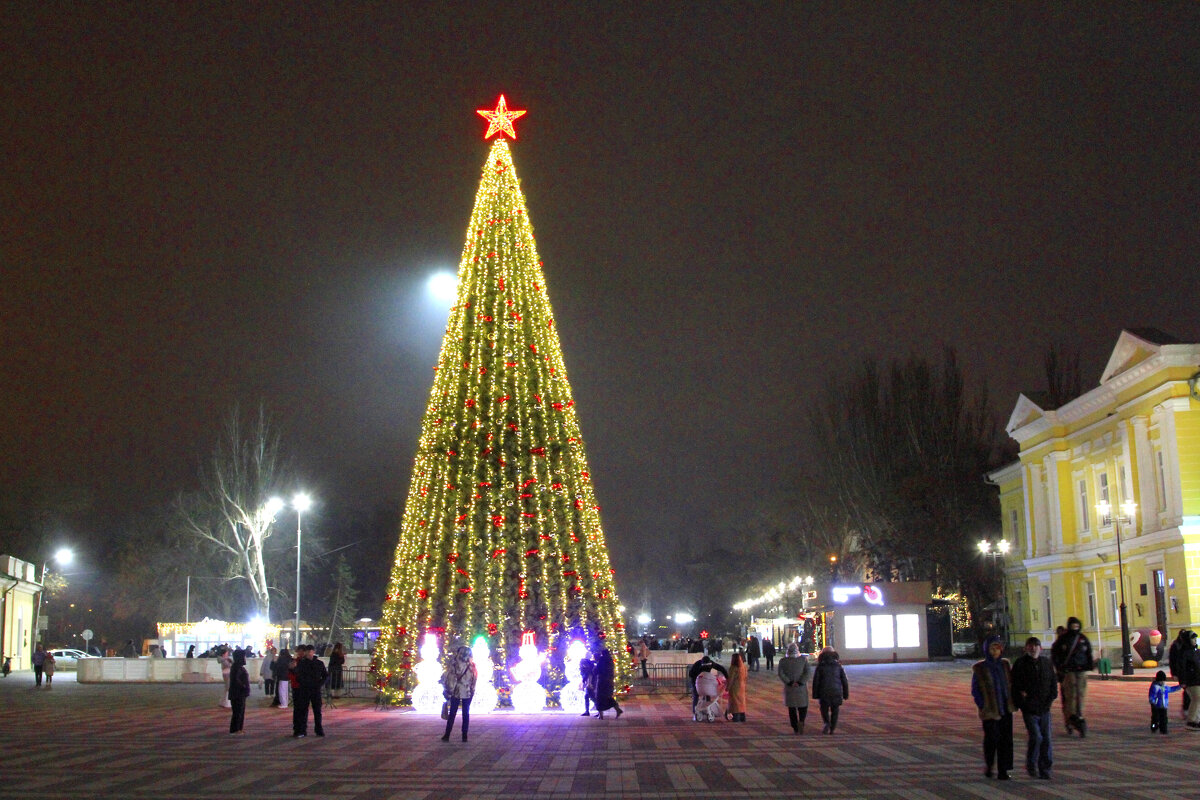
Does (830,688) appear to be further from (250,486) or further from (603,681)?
(250,486)

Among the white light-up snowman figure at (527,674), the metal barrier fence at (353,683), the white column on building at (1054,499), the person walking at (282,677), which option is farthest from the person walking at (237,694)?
the white column on building at (1054,499)

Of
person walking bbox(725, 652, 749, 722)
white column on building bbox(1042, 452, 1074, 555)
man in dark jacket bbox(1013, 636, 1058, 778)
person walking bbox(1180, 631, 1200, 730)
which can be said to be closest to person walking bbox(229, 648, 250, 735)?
person walking bbox(725, 652, 749, 722)

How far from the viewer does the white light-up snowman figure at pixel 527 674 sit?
23.3 meters

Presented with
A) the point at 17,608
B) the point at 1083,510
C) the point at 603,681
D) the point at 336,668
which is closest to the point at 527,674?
the point at 603,681

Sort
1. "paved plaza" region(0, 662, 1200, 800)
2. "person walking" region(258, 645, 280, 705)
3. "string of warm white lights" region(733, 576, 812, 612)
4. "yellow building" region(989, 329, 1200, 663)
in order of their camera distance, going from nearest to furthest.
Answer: "paved plaza" region(0, 662, 1200, 800)
"person walking" region(258, 645, 280, 705)
"yellow building" region(989, 329, 1200, 663)
"string of warm white lights" region(733, 576, 812, 612)

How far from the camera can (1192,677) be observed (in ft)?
58.4

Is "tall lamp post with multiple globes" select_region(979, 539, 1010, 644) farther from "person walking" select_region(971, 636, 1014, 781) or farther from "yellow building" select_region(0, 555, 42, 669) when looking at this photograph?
"yellow building" select_region(0, 555, 42, 669)

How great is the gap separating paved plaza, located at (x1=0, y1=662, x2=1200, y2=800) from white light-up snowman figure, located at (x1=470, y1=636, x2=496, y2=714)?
638 millimetres

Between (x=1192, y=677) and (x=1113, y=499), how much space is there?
2968cm

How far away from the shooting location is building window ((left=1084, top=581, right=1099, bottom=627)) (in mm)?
48062

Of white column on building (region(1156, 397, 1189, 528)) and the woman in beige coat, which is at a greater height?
white column on building (region(1156, 397, 1189, 528))

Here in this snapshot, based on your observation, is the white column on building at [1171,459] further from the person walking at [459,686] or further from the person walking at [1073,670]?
the person walking at [459,686]

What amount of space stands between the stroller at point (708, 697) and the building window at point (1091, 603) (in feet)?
105

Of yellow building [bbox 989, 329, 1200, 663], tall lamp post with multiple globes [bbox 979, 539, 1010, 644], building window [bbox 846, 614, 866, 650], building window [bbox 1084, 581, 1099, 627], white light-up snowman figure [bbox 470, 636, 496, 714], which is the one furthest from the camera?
tall lamp post with multiple globes [bbox 979, 539, 1010, 644]
